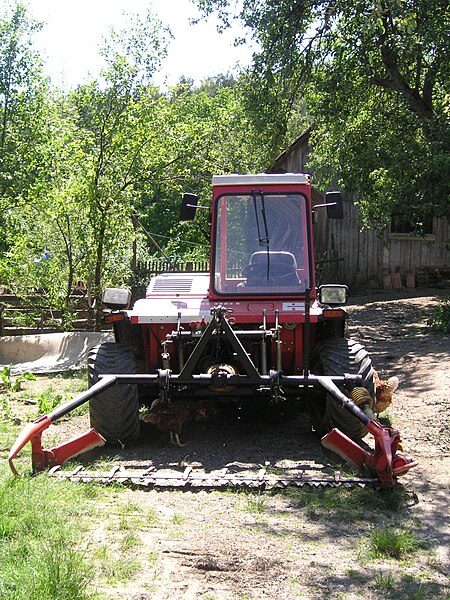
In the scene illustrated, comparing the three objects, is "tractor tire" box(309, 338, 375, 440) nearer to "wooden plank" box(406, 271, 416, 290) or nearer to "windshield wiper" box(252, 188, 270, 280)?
"windshield wiper" box(252, 188, 270, 280)

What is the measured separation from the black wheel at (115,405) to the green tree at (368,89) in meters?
7.42

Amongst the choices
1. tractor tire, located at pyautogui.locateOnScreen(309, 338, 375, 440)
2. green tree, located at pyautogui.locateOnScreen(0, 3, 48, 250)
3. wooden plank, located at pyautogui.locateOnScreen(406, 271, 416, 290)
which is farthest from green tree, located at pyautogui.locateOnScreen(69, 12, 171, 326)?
wooden plank, located at pyautogui.locateOnScreen(406, 271, 416, 290)

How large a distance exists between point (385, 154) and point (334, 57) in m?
2.14

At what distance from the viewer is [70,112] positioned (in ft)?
50.1

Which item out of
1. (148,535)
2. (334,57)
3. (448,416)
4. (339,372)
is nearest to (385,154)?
(334,57)

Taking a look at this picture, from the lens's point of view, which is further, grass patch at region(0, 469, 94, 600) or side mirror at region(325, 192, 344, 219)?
side mirror at region(325, 192, 344, 219)

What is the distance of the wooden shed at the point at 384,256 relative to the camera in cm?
2094

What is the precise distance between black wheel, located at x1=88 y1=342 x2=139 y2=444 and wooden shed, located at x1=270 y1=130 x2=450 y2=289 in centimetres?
1432

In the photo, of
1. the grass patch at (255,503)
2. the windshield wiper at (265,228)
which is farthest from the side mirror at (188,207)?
the grass patch at (255,503)

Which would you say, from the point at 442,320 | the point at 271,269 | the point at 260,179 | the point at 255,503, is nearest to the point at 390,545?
the point at 255,503

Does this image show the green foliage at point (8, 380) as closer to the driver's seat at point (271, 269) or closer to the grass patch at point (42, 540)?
the driver's seat at point (271, 269)

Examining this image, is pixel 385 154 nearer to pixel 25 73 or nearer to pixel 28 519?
pixel 25 73

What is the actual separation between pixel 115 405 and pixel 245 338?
124 cm

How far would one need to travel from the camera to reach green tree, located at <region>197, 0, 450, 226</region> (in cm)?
1276
